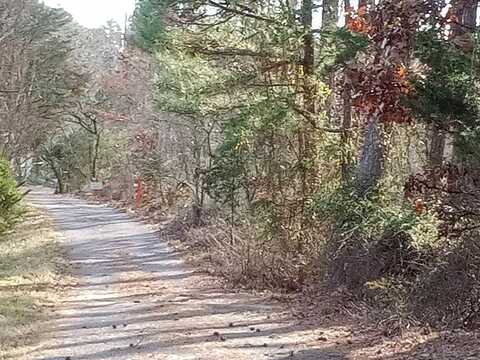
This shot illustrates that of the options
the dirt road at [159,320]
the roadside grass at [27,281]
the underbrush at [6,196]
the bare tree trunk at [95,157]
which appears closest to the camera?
the dirt road at [159,320]

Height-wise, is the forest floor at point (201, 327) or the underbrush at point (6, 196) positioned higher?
the underbrush at point (6, 196)

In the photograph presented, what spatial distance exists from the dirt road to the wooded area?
119 centimetres

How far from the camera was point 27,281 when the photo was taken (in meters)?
14.6

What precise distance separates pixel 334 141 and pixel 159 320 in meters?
4.94

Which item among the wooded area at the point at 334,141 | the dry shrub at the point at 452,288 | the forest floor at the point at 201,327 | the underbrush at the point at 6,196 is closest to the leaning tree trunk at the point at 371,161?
the wooded area at the point at 334,141

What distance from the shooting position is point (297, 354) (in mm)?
7840

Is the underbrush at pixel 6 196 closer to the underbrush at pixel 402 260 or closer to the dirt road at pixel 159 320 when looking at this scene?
the dirt road at pixel 159 320

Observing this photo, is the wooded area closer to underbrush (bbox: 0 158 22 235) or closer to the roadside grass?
underbrush (bbox: 0 158 22 235)

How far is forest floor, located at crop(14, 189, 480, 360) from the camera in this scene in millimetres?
7850

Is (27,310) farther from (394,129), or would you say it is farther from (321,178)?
(394,129)

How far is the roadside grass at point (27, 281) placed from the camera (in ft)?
30.8

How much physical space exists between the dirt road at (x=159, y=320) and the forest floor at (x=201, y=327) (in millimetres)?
12

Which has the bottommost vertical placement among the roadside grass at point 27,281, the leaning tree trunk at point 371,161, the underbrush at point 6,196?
the roadside grass at point 27,281

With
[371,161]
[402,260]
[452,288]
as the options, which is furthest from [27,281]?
[452,288]
